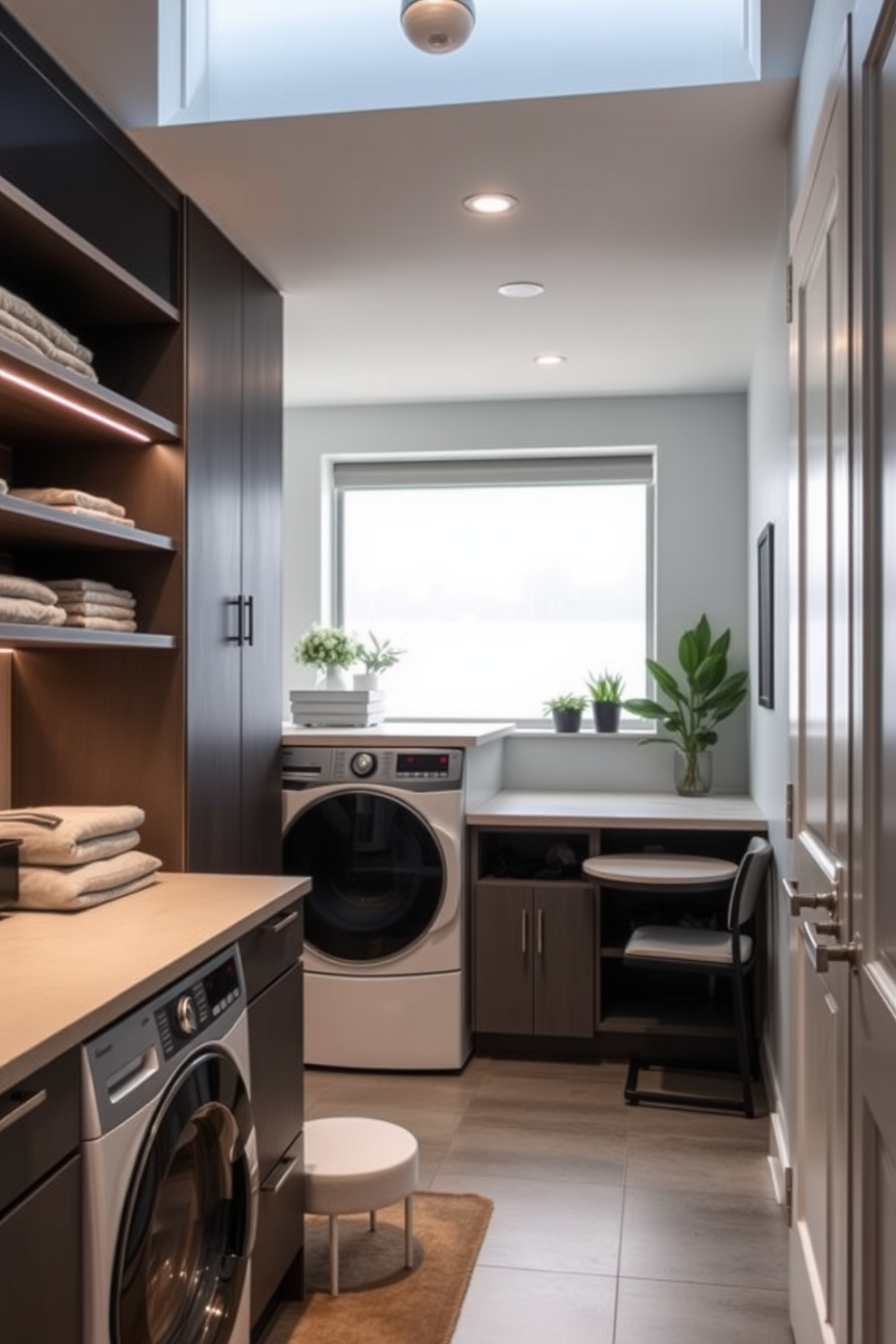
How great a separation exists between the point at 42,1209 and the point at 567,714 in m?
3.69

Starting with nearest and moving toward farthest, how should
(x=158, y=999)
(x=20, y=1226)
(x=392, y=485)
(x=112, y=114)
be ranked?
(x=20, y=1226), (x=158, y=999), (x=112, y=114), (x=392, y=485)

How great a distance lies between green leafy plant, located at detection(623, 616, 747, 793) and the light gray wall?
142mm

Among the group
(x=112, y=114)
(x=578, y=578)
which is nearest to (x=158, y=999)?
(x=112, y=114)

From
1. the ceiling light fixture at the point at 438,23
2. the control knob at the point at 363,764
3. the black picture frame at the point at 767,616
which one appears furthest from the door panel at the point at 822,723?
the control knob at the point at 363,764

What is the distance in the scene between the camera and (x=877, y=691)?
1.33 meters

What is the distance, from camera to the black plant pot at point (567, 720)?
493 cm

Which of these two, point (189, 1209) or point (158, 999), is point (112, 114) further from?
point (189, 1209)

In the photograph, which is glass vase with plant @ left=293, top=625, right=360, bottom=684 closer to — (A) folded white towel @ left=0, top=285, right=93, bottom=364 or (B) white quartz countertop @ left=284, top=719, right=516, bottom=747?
(B) white quartz countertop @ left=284, top=719, right=516, bottom=747

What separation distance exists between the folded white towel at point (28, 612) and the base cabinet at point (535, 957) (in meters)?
2.08

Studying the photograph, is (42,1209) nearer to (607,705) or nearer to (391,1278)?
(391,1278)

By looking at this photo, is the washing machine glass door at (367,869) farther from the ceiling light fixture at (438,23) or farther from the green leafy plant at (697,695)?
the ceiling light fixture at (438,23)

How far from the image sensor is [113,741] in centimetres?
284

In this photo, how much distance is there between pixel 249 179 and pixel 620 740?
2.77 metres

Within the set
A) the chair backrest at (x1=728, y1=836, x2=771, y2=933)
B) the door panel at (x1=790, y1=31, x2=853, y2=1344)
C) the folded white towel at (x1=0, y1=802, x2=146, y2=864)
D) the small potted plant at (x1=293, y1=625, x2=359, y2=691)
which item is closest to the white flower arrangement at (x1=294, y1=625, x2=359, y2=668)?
the small potted plant at (x1=293, y1=625, x2=359, y2=691)
